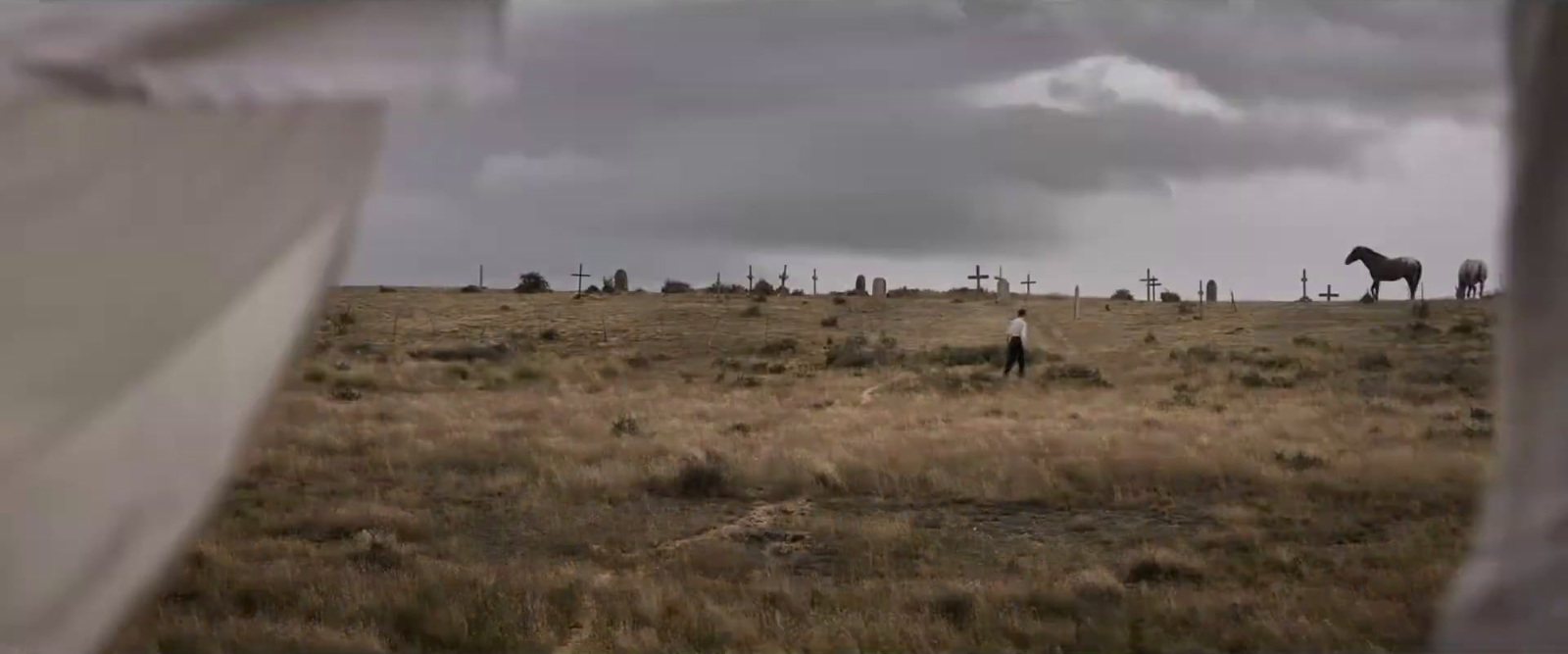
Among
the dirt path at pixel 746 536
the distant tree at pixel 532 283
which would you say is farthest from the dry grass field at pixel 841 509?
the distant tree at pixel 532 283

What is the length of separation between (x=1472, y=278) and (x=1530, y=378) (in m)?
15.0

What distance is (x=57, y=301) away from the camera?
193cm

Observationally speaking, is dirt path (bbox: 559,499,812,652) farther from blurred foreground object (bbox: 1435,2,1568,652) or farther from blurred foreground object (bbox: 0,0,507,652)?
blurred foreground object (bbox: 1435,2,1568,652)

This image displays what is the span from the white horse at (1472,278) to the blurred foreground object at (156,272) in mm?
14558

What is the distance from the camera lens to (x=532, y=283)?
17.4 m

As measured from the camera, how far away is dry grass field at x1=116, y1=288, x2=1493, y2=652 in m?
3.36

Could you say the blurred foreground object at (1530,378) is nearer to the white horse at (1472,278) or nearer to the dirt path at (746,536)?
the dirt path at (746,536)

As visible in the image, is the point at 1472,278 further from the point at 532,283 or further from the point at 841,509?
the point at 841,509

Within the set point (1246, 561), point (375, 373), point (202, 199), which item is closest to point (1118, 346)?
point (375, 373)

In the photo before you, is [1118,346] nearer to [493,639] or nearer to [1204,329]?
[1204,329]

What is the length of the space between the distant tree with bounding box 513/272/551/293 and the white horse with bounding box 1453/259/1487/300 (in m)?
10.8

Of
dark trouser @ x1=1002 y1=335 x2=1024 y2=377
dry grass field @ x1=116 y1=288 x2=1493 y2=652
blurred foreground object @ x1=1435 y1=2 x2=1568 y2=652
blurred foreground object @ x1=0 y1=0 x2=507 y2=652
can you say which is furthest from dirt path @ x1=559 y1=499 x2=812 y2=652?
dark trouser @ x1=1002 y1=335 x2=1024 y2=377

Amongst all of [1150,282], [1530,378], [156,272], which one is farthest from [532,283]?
[1530,378]

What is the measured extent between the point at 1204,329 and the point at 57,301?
496 inches
